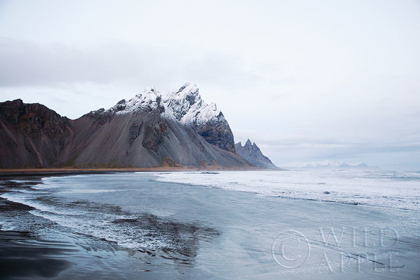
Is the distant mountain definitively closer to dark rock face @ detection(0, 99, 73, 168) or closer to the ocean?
dark rock face @ detection(0, 99, 73, 168)

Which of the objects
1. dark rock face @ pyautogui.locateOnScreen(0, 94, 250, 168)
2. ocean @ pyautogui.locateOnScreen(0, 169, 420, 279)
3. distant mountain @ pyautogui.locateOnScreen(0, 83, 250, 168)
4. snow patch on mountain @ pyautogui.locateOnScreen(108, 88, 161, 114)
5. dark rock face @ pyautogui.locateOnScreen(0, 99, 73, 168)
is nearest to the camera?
ocean @ pyautogui.locateOnScreen(0, 169, 420, 279)

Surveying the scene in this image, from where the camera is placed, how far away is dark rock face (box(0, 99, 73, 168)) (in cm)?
12812

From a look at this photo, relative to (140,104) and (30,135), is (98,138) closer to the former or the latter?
(30,135)

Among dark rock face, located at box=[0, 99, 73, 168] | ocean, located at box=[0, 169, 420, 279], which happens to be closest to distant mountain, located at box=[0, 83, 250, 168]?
dark rock face, located at box=[0, 99, 73, 168]

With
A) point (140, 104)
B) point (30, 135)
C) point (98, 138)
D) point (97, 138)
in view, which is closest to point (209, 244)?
point (98, 138)

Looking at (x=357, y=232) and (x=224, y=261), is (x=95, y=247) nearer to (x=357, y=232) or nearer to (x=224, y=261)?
(x=224, y=261)

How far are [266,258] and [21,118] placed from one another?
171m

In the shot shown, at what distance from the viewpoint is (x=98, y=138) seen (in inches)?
6304

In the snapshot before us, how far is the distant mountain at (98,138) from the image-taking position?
5399 inches

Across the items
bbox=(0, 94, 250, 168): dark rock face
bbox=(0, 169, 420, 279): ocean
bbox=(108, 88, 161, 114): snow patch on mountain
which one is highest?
A: bbox=(108, 88, 161, 114): snow patch on mountain

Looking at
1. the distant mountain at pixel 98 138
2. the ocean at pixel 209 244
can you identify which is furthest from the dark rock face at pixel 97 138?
the ocean at pixel 209 244

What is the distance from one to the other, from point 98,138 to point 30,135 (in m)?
32.2

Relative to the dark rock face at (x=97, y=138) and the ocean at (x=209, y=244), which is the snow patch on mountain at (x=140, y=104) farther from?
the ocean at (x=209, y=244)

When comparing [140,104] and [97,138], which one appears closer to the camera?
[97,138]
